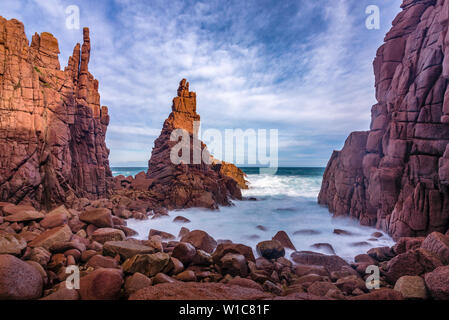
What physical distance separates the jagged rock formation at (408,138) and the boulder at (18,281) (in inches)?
488

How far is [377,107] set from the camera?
505 inches

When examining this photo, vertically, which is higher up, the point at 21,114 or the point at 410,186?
the point at 21,114

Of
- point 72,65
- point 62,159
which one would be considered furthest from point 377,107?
point 72,65

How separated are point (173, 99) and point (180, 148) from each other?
24.6 feet

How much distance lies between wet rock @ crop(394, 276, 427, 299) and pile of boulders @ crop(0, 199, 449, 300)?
0.02 m

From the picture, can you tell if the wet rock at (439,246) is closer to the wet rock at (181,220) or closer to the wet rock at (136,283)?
the wet rock at (136,283)

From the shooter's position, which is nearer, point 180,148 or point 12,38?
point 12,38

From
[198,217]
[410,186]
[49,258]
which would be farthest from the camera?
[198,217]

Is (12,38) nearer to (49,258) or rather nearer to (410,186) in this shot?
(49,258)

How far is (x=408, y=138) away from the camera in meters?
9.62

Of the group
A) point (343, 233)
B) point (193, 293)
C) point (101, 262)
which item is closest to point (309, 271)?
point (193, 293)

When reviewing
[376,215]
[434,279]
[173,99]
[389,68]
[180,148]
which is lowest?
[376,215]

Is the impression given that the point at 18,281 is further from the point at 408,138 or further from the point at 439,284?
the point at 408,138

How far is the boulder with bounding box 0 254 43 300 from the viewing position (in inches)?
115
